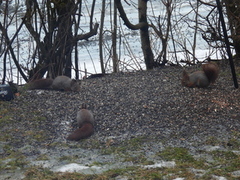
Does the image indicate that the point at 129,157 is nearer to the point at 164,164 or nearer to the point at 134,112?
the point at 164,164

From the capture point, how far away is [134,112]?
567 cm

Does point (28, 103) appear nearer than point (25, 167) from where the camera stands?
No

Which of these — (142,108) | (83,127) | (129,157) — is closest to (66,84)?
(142,108)

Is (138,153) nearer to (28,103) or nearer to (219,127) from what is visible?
(219,127)

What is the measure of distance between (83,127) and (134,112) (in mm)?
848

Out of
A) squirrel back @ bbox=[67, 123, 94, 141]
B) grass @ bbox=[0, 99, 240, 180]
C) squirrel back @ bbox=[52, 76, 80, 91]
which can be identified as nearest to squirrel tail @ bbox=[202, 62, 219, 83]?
grass @ bbox=[0, 99, 240, 180]

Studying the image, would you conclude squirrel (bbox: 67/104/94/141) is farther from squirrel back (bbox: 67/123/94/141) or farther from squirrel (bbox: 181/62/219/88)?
squirrel (bbox: 181/62/219/88)

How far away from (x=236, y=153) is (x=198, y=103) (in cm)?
164

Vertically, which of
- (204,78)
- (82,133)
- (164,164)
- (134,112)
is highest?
(204,78)

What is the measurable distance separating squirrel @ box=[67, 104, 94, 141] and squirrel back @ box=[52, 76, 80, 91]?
1.39 metres

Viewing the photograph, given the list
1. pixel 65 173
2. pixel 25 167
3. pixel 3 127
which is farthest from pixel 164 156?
pixel 3 127

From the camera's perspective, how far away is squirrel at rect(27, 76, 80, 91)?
6797 millimetres

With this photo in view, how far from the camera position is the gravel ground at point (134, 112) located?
4953 millimetres

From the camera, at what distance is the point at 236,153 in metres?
4.25
